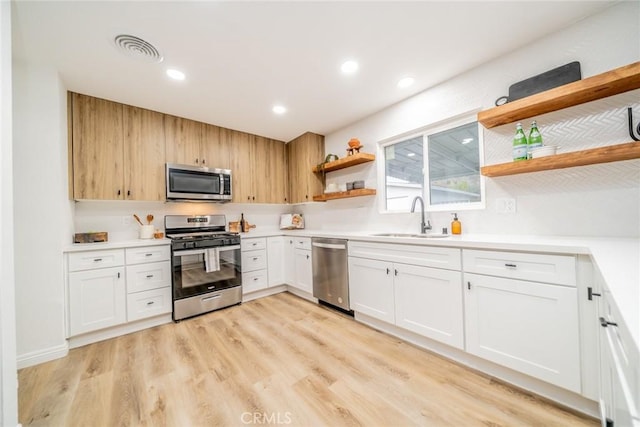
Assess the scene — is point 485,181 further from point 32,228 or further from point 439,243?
point 32,228

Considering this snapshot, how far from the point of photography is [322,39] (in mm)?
1791

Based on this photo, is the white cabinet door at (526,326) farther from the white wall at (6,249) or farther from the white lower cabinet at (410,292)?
the white wall at (6,249)

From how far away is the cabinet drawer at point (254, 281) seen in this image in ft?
10.8

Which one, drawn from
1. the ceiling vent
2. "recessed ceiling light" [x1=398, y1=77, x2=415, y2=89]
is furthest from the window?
the ceiling vent

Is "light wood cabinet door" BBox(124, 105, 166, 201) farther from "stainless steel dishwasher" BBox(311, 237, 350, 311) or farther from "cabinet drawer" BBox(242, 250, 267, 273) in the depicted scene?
"stainless steel dishwasher" BBox(311, 237, 350, 311)

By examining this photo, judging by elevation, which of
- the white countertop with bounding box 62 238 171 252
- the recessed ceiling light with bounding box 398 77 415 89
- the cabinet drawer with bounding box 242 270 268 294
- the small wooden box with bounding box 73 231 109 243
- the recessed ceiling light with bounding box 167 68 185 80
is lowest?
the cabinet drawer with bounding box 242 270 268 294

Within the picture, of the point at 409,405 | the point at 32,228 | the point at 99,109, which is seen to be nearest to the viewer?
the point at 409,405

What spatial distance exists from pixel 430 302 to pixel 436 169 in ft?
4.70

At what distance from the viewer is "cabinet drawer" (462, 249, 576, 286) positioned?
1.35 metres

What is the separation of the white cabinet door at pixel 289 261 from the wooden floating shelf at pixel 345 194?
0.76 meters

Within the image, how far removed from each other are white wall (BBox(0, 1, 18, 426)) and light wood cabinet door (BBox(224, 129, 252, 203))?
2328mm

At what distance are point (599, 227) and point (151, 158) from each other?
4.21m

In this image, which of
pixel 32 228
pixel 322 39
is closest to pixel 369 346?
pixel 322 39

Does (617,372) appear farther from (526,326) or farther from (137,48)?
(137,48)
